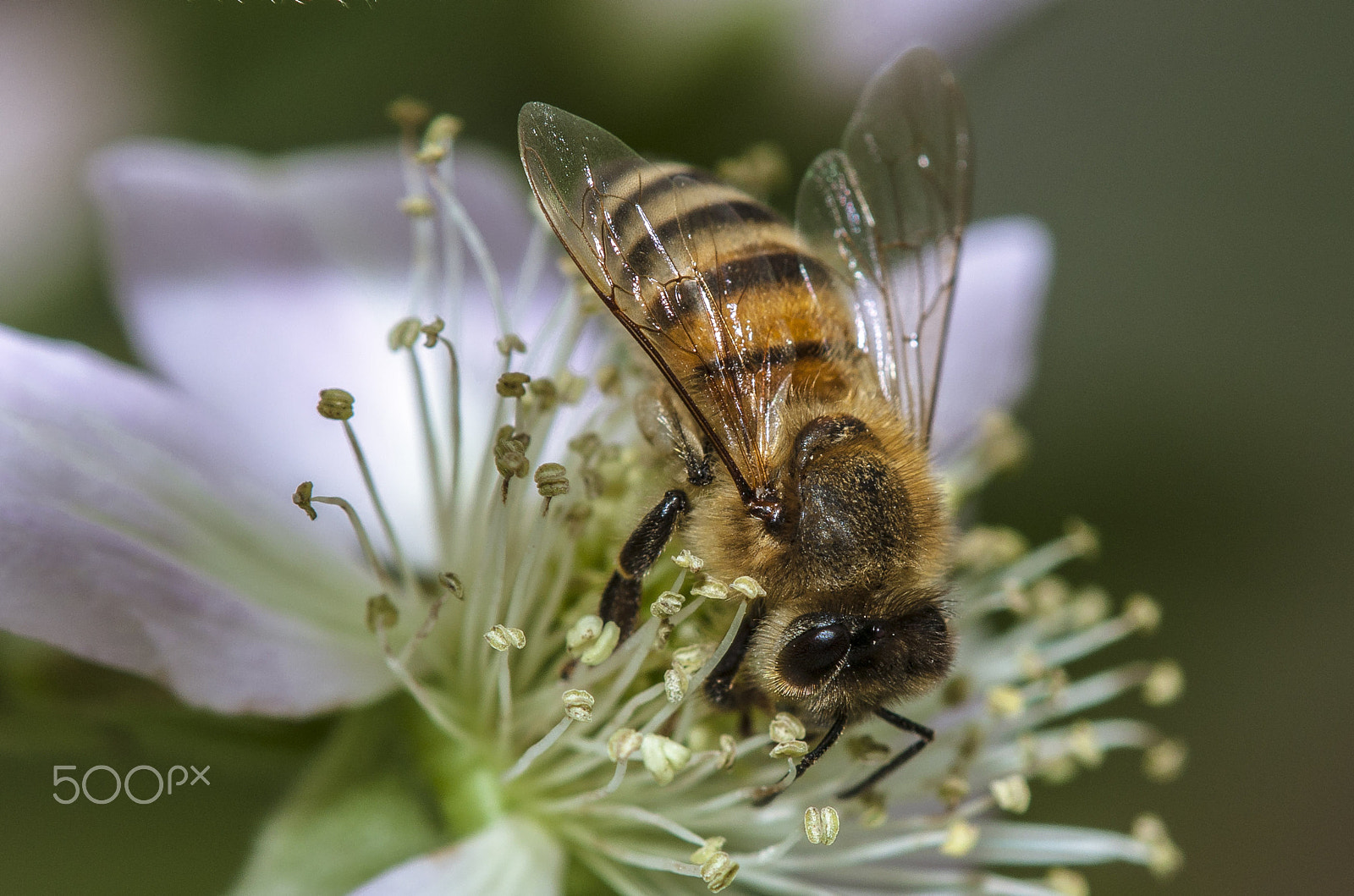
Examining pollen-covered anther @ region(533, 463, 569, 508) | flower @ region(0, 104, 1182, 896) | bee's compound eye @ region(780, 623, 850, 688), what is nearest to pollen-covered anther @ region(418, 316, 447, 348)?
flower @ region(0, 104, 1182, 896)

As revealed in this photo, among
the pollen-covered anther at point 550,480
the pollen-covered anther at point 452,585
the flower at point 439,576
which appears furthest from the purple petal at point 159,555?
the pollen-covered anther at point 550,480

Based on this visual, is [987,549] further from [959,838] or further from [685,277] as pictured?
[685,277]

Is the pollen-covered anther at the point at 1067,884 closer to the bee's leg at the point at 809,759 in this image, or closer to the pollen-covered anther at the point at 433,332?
the bee's leg at the point at 809,759

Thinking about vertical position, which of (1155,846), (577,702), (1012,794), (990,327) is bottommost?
(1155,846)

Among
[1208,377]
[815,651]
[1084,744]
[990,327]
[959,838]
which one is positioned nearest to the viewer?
[815,651]

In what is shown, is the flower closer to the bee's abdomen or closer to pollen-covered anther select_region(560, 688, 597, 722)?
pollen-covered anther select_region(560, 688, 597, 722)

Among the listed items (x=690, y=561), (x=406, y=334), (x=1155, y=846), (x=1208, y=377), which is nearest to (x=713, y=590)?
(x=690, y=561)

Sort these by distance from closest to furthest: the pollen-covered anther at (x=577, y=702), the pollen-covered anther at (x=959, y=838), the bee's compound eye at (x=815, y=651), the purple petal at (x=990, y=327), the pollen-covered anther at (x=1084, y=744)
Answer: the bee's compound eye at (x=815, y=651) → the pollen-covered anther at (x=577, y=702) → the pollen-covered anther at (x=959, y=838) → the pollen-covered anther at (x=1084, y=744) → the purple petal at (x=990, y=327)
